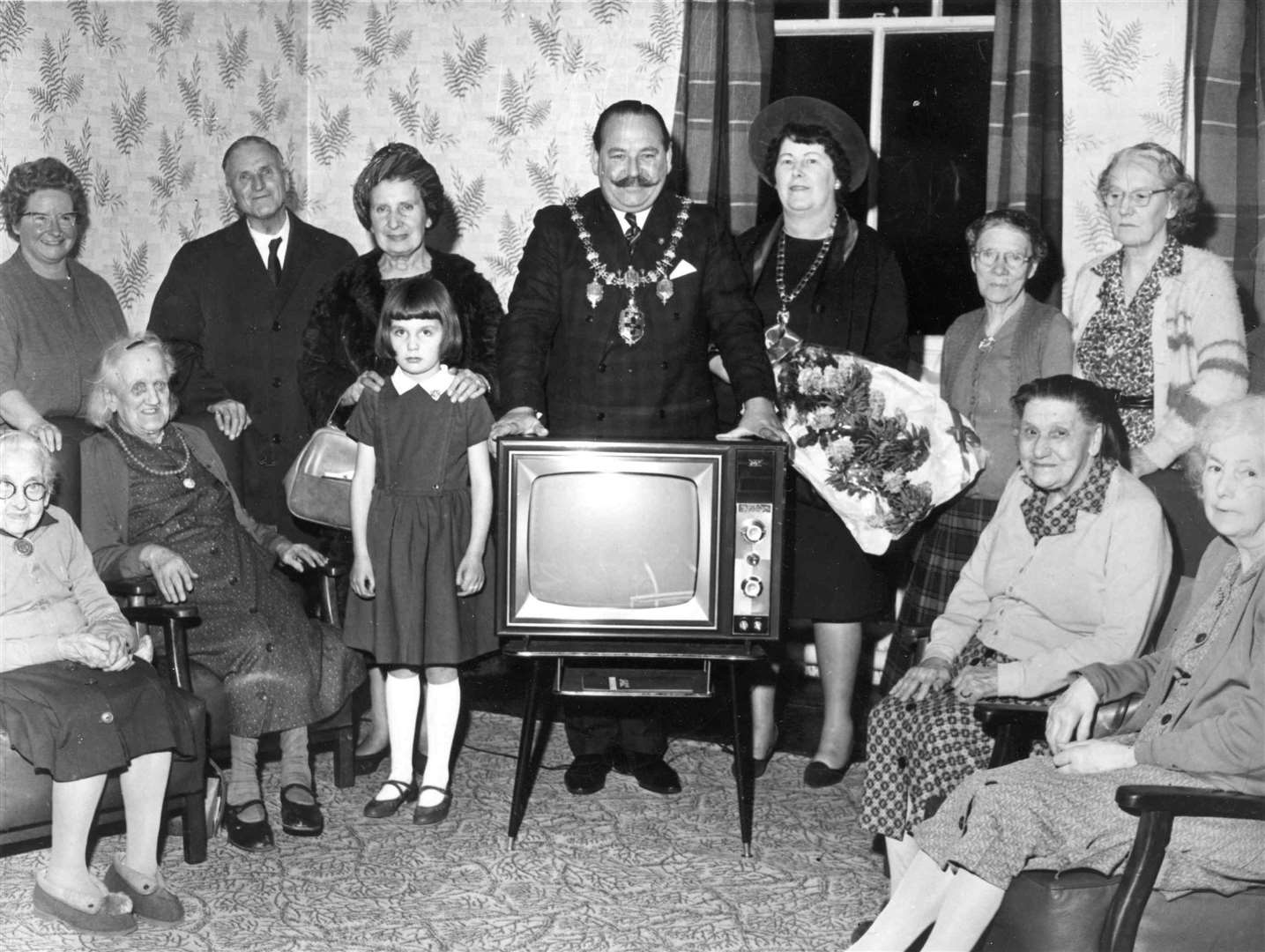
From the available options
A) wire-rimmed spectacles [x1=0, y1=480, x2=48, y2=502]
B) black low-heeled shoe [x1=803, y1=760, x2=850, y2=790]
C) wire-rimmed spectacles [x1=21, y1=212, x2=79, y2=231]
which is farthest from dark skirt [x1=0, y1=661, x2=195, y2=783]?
black low-heeled shoe [x1=803, y1=760, x2=850, y2=790]

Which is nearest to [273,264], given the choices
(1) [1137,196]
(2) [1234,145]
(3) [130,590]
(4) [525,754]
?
(3) [130,590]

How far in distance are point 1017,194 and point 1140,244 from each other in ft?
2.41

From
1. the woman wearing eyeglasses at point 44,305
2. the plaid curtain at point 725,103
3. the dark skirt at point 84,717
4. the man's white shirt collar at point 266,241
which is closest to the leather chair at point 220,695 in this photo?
the dark skirt at point 84,717

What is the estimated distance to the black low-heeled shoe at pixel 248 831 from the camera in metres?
3.25

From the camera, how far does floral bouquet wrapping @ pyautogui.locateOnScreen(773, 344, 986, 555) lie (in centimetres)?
323

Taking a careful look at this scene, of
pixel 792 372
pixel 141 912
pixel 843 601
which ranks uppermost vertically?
pixel 792 372

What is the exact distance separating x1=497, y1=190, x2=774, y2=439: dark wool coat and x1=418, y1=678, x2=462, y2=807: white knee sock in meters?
0.71

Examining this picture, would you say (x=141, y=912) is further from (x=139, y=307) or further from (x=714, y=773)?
(x=139, y=307)

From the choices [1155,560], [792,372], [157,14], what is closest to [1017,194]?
[792,372]

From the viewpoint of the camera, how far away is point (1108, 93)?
13.6 feet

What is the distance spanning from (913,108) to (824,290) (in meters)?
1.27

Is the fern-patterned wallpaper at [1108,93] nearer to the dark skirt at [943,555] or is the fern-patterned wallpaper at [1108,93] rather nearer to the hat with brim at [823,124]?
the hat with brim at [823,124]

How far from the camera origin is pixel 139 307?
170 inches

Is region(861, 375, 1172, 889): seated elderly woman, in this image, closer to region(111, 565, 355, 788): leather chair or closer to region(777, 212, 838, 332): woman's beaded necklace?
region(777, 212, 838, 332): woman's beaded necklace
